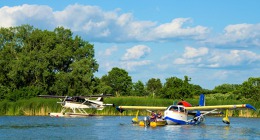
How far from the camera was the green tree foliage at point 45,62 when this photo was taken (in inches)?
3300

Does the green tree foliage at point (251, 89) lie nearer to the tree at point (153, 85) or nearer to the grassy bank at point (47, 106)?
the grassy bank at point (47, 106)

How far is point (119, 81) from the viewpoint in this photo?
133000mm

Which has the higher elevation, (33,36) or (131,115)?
(33,36)

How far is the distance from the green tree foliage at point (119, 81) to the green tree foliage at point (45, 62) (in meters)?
42.6

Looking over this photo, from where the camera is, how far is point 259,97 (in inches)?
2958

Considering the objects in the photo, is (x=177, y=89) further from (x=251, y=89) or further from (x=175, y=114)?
(x=175, y=114)

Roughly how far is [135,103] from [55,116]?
10330 millimetres

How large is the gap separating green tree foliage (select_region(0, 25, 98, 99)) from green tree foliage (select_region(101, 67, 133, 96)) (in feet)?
140

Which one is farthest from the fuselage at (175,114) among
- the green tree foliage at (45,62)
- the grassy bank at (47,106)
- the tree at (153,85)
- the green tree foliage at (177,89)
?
the tree at (153,85)

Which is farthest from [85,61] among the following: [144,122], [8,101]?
[144,122]

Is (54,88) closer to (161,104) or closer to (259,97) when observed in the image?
(161,104)

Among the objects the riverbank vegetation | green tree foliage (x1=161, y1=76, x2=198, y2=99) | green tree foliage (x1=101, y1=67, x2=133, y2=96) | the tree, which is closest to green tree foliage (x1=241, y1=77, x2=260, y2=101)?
the riverbank vegetation

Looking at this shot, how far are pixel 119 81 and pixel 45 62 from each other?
49.5m

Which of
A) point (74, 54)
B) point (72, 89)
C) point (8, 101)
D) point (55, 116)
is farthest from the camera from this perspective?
point (74, 54)
